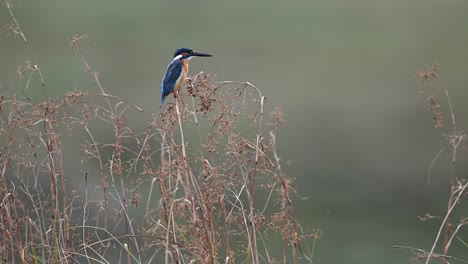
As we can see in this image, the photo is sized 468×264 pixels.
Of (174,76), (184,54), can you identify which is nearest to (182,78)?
(174,76)

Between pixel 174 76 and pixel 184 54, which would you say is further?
pixel 184 54

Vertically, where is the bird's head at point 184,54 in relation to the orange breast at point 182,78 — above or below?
above

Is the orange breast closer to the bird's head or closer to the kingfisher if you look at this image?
the kingfisher

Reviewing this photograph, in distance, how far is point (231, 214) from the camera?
2.86 metres

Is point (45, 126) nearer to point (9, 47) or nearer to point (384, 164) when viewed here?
point (384, 164)

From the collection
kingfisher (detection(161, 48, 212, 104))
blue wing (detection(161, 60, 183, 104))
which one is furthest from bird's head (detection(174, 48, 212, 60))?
blue wing (detection(161, 60, 183, 104))

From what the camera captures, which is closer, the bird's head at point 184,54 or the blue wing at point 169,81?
the blue wing at point 169,81

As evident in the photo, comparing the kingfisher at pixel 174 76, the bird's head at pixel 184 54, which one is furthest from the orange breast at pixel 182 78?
the bird's head at pixel 184 54

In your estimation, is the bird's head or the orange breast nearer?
the orange breast

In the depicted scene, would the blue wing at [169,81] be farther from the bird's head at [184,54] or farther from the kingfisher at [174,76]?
the bird's head at [184,54]

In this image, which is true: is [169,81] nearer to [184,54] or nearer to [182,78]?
[182,78]

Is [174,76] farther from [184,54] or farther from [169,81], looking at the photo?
[184,54]

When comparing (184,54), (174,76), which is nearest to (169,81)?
(174,76)

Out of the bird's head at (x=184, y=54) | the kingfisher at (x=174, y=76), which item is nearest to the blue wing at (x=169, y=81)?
the kingfisher at (x=174, y=76)
